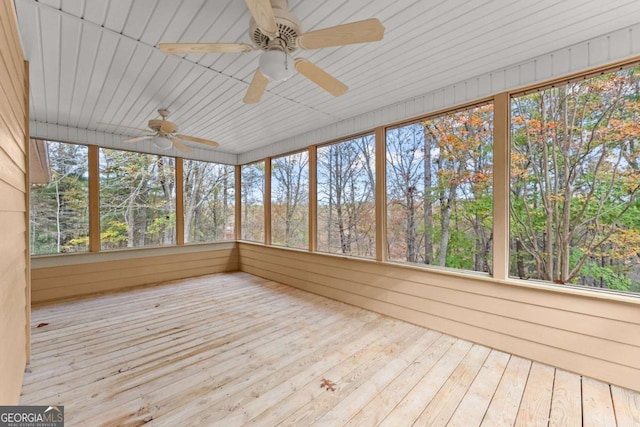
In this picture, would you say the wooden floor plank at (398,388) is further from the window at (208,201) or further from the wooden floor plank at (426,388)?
the window at (208,201)

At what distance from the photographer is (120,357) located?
240 centimetres

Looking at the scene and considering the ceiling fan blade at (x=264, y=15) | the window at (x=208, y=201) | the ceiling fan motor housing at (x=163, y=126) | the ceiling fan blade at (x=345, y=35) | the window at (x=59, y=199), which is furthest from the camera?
the window at (x=208, y=201)

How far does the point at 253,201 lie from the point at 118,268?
2.75 m

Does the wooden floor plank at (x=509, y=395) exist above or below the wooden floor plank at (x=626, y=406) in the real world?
Answer: above

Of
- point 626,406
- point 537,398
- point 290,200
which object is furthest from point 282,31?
point 290,200

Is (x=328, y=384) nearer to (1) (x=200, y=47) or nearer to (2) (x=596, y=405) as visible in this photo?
(2) (x=596, y=405)

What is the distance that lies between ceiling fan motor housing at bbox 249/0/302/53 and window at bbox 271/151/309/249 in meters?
3.10

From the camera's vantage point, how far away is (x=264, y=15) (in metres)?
1.31

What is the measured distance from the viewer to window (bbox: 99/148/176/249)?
183 inches

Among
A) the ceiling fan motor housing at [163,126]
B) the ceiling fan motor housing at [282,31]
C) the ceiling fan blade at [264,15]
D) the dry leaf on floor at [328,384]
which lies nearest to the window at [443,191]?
the dry leaf on floor at [328,384]

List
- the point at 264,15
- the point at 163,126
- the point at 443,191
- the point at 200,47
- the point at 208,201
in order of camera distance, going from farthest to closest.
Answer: the point at 208,201
the point at 163,126
the point at 443,191
the point at 200,47
the point at 264,15

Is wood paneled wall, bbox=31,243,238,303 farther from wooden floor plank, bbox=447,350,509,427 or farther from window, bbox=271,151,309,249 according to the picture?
wooden floor plank, bbox=447,350,509,427

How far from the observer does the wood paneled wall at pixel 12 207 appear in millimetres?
1419

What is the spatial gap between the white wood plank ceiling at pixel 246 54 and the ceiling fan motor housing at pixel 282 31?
25 centimetres
